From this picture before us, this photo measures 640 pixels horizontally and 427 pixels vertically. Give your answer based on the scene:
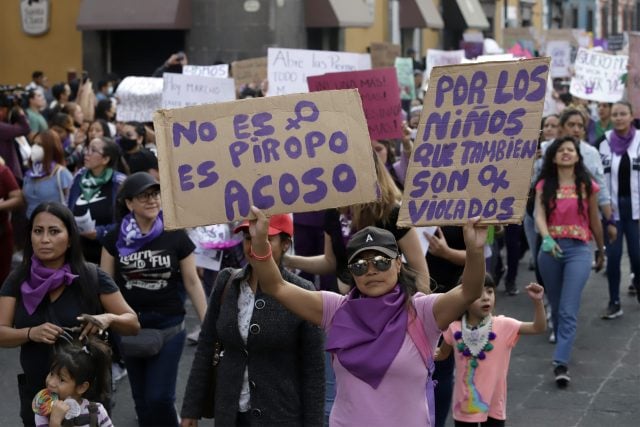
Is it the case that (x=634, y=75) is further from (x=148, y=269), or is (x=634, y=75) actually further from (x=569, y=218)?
(x=148, y=269)

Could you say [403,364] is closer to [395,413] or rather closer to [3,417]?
[395,413]

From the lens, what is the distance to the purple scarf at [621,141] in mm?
11102

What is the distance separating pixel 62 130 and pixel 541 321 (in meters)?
7.82

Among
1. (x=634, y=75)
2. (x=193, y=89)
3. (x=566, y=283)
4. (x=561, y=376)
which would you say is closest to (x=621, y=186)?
(x=634, y=75)

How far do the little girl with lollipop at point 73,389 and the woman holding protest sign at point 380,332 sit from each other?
96 cm

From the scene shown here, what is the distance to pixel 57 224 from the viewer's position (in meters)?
5.72

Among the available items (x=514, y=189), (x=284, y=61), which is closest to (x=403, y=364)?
(x=514, y=189)

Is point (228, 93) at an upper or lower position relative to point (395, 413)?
upper

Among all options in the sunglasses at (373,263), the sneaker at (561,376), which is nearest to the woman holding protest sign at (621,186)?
the sneaker at (561,376)

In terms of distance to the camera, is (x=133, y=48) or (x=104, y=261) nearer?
(x=104, y=261)

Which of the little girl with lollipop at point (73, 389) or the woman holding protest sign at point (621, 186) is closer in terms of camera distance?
the little girl with lollipop at point (73, 389)

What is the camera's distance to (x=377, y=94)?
9.39 m

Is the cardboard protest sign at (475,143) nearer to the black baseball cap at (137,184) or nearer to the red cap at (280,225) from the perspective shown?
the red cap at (280,225)

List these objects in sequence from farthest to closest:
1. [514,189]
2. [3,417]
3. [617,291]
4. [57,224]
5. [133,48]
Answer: [133,48]
[617,291]
[3,417]
[57,224]
[514,189]
